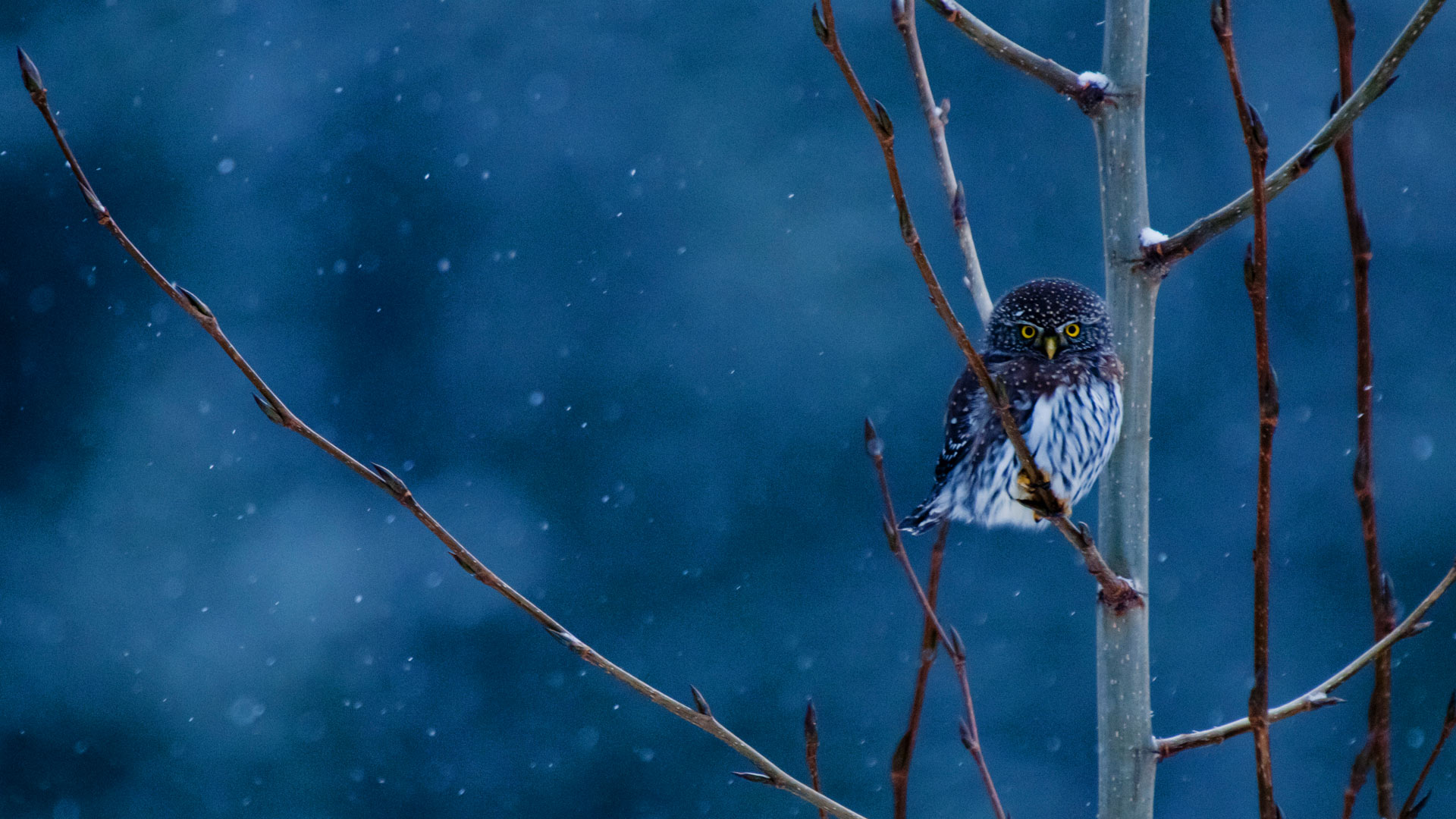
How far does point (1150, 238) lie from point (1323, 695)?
0.38 meters

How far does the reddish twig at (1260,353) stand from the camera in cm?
55

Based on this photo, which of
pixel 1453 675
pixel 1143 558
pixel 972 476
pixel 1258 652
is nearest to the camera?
pixel 1258 652

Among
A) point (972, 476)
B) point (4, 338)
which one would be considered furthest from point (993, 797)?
point (4, 338)

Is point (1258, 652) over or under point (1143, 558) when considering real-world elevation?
under

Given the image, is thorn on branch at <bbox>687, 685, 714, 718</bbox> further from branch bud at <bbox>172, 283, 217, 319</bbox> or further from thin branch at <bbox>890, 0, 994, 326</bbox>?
thin branch at <bbox>890, 0, 994, 326</bbox>

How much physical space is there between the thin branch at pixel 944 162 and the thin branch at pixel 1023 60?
38mm

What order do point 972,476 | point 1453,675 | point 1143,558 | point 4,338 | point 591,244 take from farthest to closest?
point 591,244 < point 4,338 < point 1453,675 < point 972,476 < point 1143,558

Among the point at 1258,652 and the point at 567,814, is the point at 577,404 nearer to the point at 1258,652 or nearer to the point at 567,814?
the point at 567,814

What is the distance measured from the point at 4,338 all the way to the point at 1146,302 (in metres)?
8.21

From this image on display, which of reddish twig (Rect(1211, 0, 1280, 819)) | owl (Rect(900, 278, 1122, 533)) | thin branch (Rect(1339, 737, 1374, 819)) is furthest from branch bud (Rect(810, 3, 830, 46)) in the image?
owl (Rect(900, 278, 1122, 533))

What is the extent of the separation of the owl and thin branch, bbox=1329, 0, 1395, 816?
813 mm

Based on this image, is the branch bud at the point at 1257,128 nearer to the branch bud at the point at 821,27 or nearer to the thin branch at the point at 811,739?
the branch bud at the point at 821,27

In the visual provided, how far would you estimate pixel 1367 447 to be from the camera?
71cm

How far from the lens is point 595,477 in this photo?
7215 millimetres
